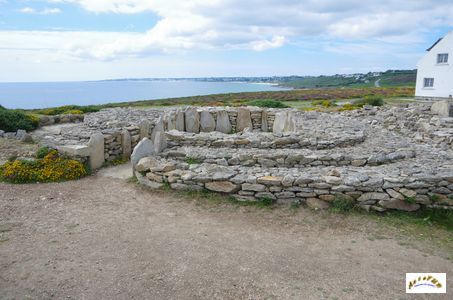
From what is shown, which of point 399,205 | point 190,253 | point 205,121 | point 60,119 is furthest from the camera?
point 60,119

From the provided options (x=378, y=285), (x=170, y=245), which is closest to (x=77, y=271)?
(x=170, y=245)

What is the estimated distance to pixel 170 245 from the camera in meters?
6.43

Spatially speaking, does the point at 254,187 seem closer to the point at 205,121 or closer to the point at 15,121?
the point at 205,121

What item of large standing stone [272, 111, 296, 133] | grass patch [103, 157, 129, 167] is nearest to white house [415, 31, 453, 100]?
large standing stone [272, 111, 296, 133]

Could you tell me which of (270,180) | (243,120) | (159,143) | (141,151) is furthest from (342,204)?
(243,120)

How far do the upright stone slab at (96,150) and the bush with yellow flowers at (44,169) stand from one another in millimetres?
425

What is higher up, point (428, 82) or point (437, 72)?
point (437, 72)

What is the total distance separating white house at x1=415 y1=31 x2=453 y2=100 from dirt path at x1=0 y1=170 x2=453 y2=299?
3663 cm

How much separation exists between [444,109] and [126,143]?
→ 17.3m

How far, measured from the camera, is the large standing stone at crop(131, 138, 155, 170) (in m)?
10.2

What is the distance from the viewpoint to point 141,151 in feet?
33.7

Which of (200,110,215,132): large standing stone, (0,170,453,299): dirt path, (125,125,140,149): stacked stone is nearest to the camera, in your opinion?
(0,170,453,299): dirt path

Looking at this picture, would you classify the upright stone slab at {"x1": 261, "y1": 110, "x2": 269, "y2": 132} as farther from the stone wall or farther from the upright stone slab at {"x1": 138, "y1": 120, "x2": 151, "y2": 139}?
the upright stone slab at {"x1": 138, "y1": 120, "x2": 151, "y2": 139}

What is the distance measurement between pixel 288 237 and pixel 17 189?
25.4 feet
